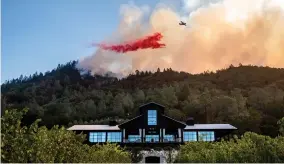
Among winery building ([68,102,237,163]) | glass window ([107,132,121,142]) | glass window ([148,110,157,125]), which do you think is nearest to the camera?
winery building ([68,102,237,163])

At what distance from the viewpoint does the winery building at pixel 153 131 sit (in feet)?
153

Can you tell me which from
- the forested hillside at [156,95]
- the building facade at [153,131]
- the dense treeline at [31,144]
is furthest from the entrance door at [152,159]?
the dense treeline at [31,144]

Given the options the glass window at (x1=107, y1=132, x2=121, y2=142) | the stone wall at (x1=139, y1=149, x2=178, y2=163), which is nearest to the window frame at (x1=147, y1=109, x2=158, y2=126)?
the stone wall at (x1=139, y1=149, x2=178, y2=163)

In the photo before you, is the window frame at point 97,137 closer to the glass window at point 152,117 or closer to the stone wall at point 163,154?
the stone wall at point 163,154

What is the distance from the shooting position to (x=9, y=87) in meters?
98.7

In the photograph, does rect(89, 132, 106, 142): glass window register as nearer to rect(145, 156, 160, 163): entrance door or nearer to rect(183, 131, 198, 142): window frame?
rect(145, 156, 160, 163): entrance door

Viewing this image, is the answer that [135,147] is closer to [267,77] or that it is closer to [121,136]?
[121,136]

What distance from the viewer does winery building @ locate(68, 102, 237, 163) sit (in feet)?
153

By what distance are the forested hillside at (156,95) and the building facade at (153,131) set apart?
11.9m

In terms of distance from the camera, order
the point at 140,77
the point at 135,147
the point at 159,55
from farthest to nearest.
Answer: the point at 140,77 → the point at 159,55 → the point at 135,147

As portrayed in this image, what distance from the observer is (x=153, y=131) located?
46844mm

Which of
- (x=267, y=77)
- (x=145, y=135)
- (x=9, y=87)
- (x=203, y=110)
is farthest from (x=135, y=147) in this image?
(x=267, y=77)

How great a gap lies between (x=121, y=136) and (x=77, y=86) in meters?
64.2

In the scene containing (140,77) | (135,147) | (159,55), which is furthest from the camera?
(140,77)
